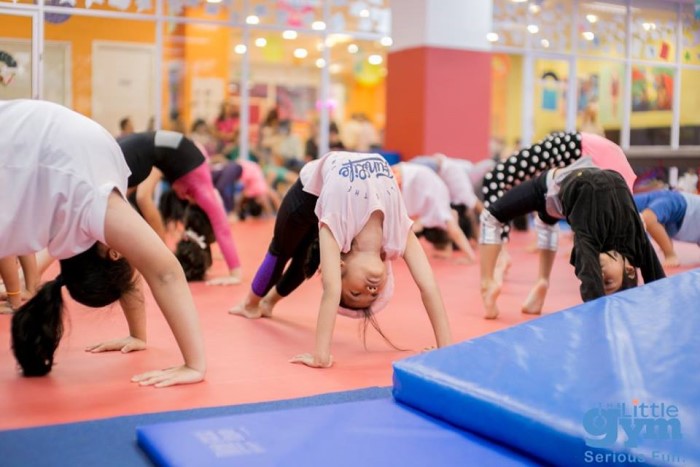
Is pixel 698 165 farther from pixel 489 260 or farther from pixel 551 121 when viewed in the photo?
pixel 551 121

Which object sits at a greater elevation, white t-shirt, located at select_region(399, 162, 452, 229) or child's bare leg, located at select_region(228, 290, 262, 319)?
white t-shirt, located at select_region(399, 162, 452, 229)

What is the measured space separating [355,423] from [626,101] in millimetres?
12336

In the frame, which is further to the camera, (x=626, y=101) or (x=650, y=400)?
(x=626, y=101)

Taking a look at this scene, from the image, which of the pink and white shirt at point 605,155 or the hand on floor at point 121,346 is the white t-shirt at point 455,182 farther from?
the hand on floor at point 121,346

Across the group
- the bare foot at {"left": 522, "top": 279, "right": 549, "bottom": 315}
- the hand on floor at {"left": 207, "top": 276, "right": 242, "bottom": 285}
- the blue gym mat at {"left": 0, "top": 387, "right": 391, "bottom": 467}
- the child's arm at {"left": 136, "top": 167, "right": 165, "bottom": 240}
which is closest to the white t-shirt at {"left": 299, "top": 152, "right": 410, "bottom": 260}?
the blue gym mat at {"left": 0, "top": 387, "right": 391, "bottom": 467}

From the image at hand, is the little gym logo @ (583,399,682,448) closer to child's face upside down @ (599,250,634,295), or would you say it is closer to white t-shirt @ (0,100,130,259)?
child's face upside down @ (599,250,634,295)

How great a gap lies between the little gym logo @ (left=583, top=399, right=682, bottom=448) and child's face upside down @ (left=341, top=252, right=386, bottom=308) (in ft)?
4.07

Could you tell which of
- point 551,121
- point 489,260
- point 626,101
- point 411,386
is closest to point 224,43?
point 551,121

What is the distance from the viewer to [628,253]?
361 cm

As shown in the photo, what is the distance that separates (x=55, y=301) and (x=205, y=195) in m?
2.16

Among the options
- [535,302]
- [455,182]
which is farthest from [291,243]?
[455,182]

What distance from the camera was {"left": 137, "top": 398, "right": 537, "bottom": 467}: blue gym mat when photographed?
206cm

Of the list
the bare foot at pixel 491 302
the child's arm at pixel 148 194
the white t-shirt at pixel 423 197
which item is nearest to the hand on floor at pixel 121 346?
the bare foot at pixel 491 302

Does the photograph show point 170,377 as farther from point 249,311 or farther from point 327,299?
point 249,311
